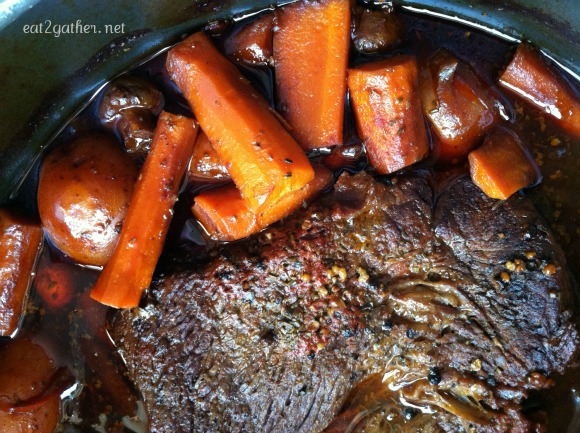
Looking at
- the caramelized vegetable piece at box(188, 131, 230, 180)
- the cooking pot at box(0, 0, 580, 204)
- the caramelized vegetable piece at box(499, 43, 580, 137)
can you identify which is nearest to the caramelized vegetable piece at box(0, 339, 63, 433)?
the cooking pot at box(0, 0, 580, 204)

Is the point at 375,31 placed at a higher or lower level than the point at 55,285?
higher

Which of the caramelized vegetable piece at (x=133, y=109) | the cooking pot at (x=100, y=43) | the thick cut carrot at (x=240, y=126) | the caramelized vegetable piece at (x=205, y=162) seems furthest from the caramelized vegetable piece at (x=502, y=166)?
the caramelized vegetable piece at (x=133, y=109)

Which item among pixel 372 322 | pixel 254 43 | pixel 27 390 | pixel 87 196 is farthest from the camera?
pixel 254 43

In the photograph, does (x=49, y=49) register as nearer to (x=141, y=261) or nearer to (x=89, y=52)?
(x=89, y=52)

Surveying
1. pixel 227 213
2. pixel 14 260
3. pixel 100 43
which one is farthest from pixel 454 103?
pixel 14 260

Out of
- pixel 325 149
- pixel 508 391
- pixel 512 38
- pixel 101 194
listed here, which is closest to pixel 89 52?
pixel 101 194

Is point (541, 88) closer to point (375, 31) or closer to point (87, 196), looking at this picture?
point (375, 31)
